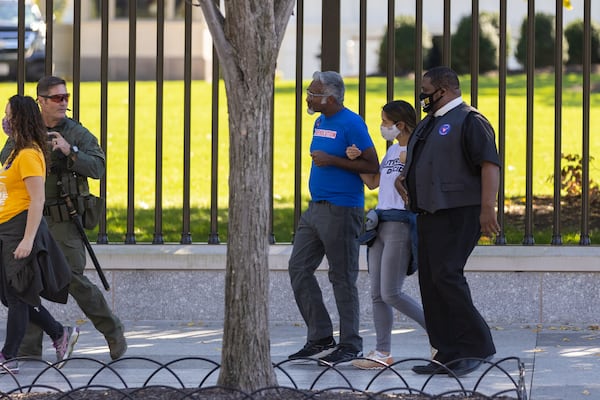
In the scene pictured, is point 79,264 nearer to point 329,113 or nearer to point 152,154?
point 329,113

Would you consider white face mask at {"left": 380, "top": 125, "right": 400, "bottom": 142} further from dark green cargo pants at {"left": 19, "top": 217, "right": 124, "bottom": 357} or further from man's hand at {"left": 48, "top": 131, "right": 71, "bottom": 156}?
dark green cargo pants at {"left": 19, "top": 217, "right": 124, "bottom": 357}

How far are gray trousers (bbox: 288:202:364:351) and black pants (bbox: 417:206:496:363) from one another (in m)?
0.58

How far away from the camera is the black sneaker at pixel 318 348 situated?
7.67 meters

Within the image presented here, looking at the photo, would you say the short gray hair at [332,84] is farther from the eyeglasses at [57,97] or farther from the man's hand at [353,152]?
the eyeglasses at [57,97]

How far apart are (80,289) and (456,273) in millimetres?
2271

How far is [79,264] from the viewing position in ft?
25.3

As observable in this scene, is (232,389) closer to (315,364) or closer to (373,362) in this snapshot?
(373,362)

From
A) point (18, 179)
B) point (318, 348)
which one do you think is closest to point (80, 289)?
point (18, 179)

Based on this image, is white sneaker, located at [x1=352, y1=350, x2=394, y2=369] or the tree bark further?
white sneaker, located at [x1=352, y1=350, x2=394, y2=369]

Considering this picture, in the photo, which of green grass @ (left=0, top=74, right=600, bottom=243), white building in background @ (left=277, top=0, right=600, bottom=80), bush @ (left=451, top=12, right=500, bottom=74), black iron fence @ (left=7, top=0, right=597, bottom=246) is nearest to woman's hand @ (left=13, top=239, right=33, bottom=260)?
black iron fence @ (left=7, top=0, right=597, bottom=246)

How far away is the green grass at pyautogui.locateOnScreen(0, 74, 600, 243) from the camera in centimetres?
1177

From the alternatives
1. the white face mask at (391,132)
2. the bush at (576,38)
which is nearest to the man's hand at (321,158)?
the white face mask at (391,132)

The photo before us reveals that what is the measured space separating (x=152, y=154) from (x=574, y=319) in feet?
23.4

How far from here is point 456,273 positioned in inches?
279
